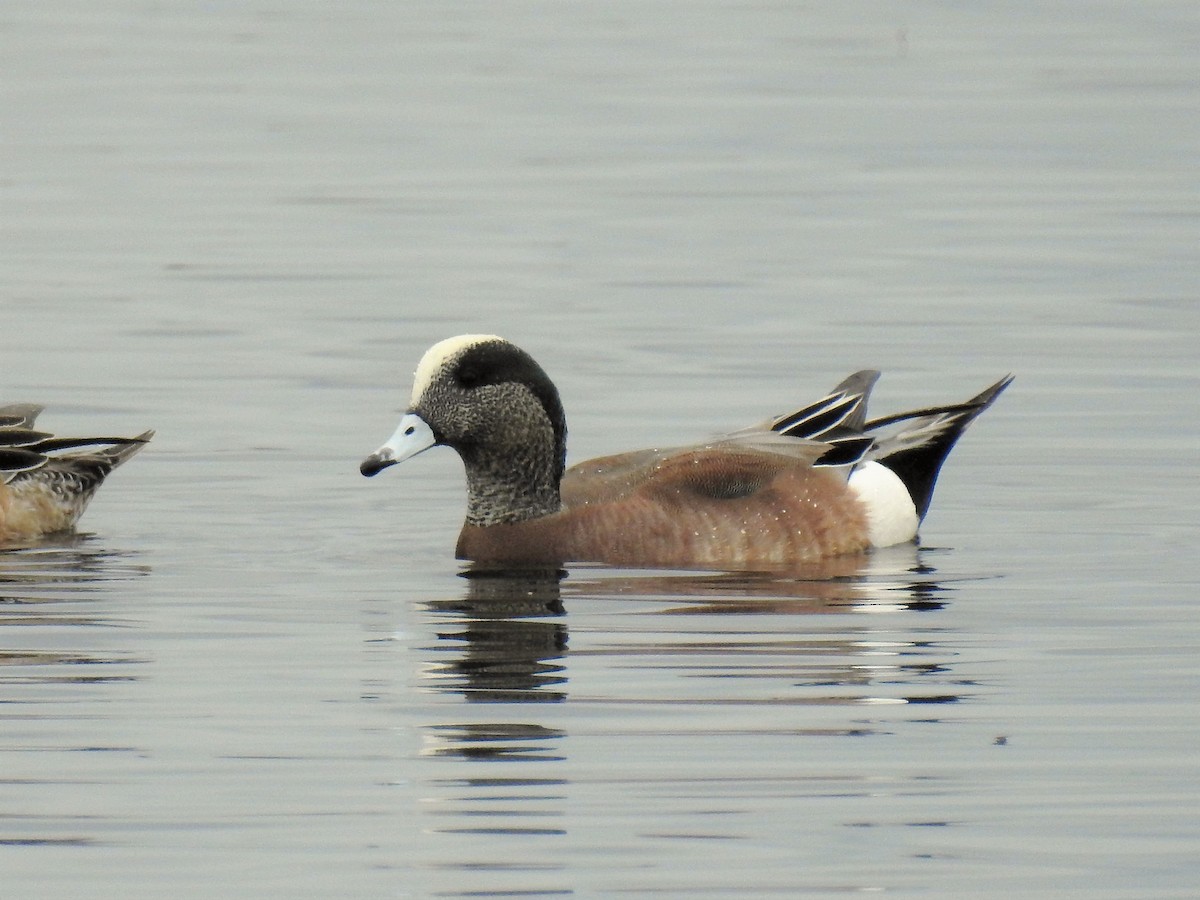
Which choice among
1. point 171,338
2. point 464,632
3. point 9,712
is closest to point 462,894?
point 9,712

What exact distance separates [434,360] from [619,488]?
0.81 m

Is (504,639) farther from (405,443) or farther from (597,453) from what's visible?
(597,453)

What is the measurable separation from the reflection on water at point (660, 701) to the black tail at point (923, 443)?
739 millimetres

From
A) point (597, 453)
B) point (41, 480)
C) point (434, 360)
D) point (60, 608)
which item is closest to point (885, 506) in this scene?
point (434, 360)

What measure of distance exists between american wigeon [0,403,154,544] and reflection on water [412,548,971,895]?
2.01 meters

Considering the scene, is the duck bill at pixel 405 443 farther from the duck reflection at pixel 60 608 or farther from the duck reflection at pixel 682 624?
the duck reflection at pixel 60 608

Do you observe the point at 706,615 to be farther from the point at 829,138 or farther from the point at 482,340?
the point at 829,138

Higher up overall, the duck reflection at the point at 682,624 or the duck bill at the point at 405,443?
the duck bill at the point at 405,443

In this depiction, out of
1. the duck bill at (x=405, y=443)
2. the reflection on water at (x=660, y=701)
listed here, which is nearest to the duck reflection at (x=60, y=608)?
the duck bill at (x=405, y=443)

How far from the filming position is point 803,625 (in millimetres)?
9195

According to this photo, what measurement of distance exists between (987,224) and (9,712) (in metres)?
11.5

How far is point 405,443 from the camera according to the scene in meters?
10.4

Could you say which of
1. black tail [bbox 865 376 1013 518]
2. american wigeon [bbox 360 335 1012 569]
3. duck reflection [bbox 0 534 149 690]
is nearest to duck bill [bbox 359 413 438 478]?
american wigeon [bbox 360 335 1012 569]

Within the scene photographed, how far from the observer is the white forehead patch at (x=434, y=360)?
10.5 metres
